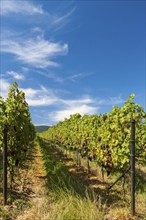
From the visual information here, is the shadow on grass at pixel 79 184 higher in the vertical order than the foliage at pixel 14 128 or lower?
lower

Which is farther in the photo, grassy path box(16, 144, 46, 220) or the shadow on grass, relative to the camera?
the shadow on grass

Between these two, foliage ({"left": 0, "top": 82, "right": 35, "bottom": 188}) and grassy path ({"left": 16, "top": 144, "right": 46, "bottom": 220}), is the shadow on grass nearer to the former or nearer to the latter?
grassy path ({"left": 16, "top": 144, "right": 46, "bottom": 220})

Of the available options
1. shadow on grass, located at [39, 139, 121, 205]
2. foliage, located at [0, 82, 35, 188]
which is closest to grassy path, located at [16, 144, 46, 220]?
shadow on grass, located at [39, 139, 121, 205]

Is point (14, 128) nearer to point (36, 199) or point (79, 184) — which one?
point (36, 199)

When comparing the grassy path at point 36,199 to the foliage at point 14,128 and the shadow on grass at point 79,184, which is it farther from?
the foliage at point 14,128

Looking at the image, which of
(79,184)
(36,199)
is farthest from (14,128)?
(79,184)

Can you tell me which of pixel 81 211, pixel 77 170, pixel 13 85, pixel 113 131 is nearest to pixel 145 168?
pixel 77 170

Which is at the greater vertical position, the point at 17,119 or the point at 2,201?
the point at 17,119

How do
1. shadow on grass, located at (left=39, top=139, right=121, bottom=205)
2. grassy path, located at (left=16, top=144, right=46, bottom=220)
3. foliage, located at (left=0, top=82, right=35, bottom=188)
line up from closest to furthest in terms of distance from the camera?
grassy path, located at (left=16, top=144, right=46, bottom=220) < shadow on grass, located at (left=39, top=139, right=121, bottom=205) < foliage, located at (left=0, top=82, right=35, bottom=188)

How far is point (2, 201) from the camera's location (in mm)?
7930

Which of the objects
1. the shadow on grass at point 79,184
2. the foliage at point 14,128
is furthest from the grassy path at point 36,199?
the foliage at point 14,128

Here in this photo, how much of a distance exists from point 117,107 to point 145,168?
24.0ft

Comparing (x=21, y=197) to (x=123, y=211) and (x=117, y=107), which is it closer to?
(x=123, y=211)

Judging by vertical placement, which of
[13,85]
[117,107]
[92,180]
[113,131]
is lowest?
[92,180]
